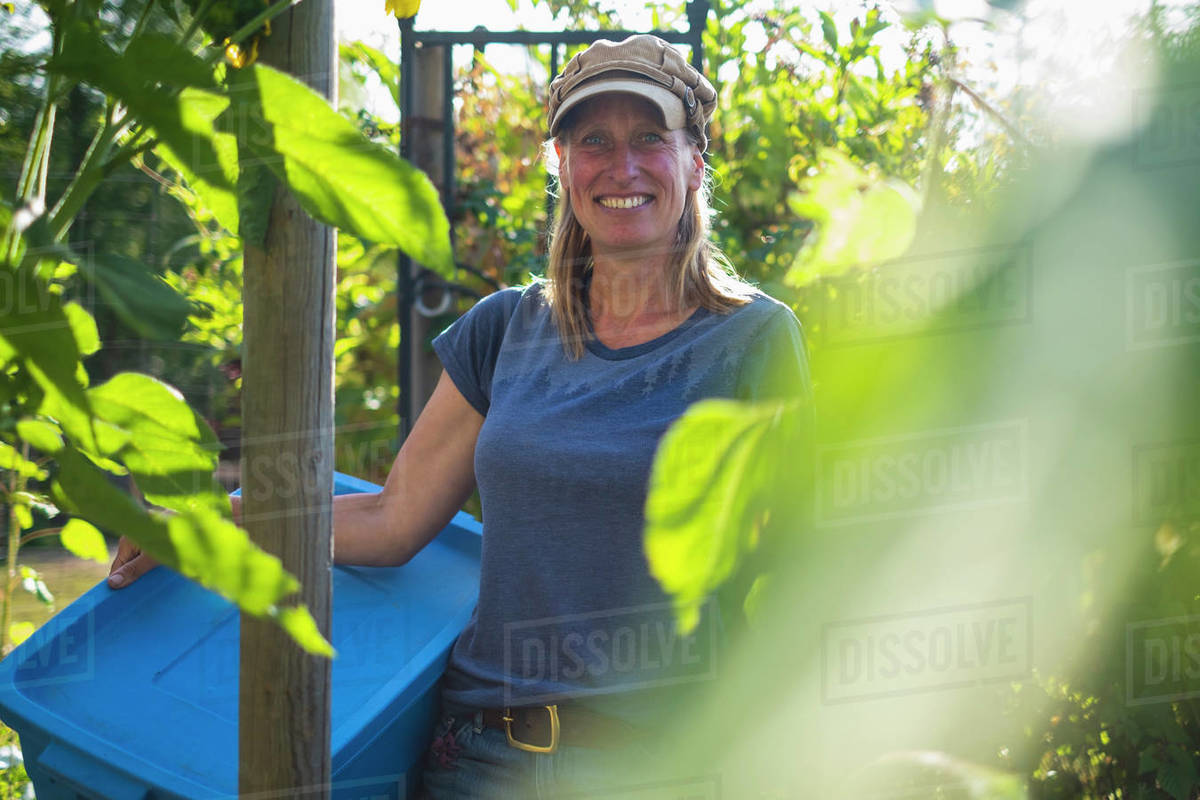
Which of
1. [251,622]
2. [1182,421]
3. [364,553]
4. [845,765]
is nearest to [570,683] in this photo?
[364,553]

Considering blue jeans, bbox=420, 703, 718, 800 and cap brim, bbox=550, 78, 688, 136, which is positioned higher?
cap brim, bbox=550, 78, 688, 136

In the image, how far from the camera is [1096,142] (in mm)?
450

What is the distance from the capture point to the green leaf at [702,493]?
11.2 inches

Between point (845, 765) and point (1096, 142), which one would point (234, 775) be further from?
point (1096, 142)

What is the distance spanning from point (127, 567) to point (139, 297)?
123 cm

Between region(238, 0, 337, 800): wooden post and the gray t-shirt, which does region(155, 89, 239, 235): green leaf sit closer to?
region(238, 0, 337, 800): wooden post

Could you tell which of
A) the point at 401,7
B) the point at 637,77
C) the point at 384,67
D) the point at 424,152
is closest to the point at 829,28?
the point at 401,7

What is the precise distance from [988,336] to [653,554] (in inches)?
6.7

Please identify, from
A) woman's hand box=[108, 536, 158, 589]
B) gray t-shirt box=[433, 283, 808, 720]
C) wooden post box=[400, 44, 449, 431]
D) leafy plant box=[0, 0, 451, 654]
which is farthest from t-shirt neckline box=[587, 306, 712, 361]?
wooden post box=[400, 44, 449, 431]

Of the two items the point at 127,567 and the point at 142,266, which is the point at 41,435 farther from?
the point at 127,567

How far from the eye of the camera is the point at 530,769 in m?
1.47
